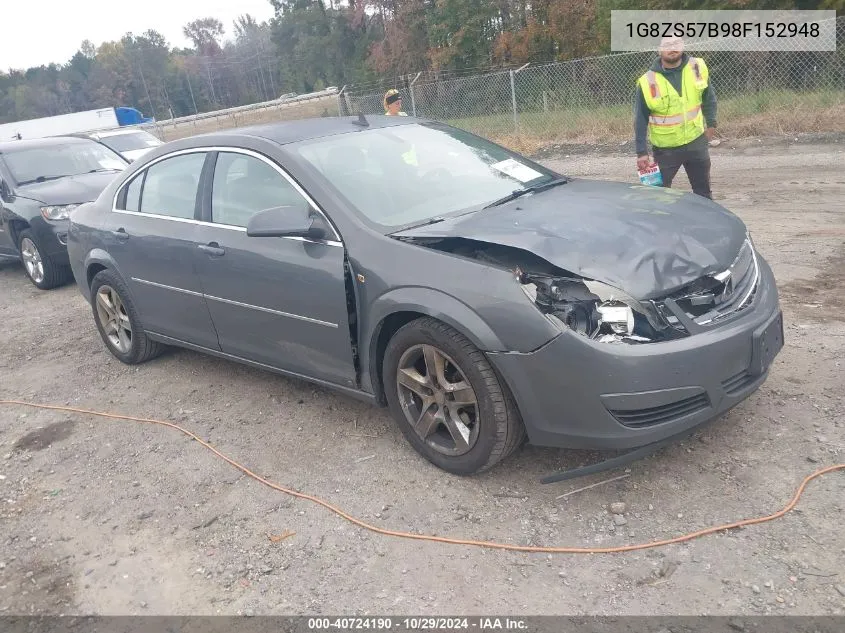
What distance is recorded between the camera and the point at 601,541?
115 inches

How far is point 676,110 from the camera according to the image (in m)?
6.02

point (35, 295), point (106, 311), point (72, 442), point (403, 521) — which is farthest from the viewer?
point (35, 295)

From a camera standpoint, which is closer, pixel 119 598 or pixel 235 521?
pixel 119 598

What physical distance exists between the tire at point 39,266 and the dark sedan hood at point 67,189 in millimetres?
453

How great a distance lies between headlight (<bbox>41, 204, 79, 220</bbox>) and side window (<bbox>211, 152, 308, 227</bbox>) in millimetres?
4835

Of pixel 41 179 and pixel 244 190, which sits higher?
pixel 244 190

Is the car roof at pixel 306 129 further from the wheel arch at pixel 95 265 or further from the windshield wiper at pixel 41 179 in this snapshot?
the windshield wiper at pixel 41 179

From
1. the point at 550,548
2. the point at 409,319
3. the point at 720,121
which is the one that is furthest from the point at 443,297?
the point at 720,121

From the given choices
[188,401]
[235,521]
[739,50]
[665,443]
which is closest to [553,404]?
[665,443]

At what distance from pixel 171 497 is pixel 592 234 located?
2450 millimetres

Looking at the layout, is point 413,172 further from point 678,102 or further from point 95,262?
point 678,102

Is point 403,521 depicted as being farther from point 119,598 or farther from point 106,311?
point 106,311

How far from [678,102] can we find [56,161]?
24.7ft

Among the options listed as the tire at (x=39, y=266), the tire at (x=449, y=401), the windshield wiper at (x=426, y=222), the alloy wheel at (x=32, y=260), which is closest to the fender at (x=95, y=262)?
the windshield wiper at (x=426, y=222)
